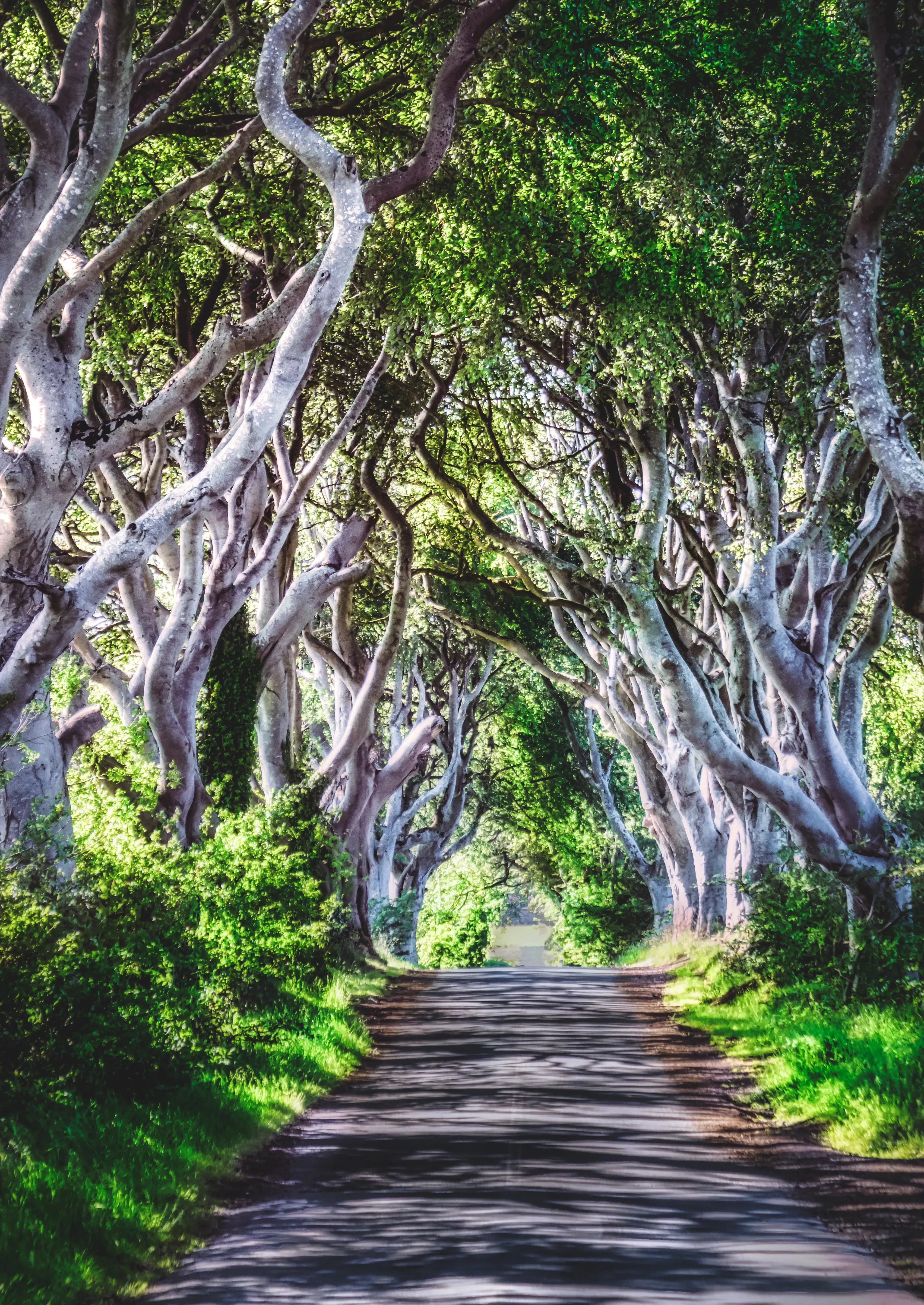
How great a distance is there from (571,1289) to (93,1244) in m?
2.02

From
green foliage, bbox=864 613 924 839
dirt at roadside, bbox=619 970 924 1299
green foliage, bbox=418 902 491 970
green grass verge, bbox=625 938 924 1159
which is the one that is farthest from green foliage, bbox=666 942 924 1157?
green foliage, bbox=418 902 491 970

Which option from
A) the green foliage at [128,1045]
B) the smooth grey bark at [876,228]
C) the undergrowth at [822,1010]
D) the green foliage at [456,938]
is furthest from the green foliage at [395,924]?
the smooth grey bark at [876,228]

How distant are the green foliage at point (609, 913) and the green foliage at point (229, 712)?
19510 mm

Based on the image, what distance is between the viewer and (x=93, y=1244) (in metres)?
4.80

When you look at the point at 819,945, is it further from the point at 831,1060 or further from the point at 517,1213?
the point at 517,1213

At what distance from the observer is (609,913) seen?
108ft

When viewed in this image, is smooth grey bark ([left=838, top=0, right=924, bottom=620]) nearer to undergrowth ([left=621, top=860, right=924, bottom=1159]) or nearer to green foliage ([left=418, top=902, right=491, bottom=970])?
undergrowth ([left=621, top=860, right=924, bottom=1159])

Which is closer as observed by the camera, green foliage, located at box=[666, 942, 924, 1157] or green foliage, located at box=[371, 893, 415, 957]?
green foliage, located at box=[666, 942, 924, 1157]

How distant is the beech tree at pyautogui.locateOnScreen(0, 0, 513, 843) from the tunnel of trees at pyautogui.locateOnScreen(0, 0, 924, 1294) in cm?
4

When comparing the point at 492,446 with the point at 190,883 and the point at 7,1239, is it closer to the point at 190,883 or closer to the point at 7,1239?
the point at 190,883

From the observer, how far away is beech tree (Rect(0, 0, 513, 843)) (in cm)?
812

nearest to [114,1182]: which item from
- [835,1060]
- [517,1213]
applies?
[517,1213]

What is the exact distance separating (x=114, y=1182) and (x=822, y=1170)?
3851 millimetres

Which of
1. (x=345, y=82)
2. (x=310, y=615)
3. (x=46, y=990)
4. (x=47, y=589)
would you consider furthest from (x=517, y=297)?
(x=46, y=990)
